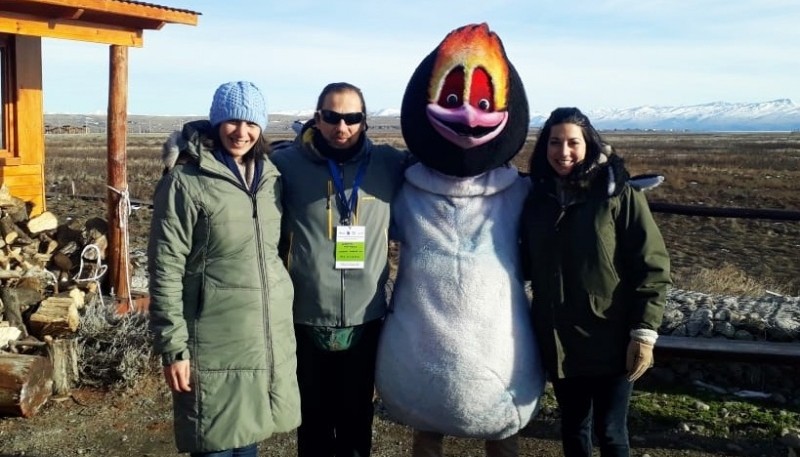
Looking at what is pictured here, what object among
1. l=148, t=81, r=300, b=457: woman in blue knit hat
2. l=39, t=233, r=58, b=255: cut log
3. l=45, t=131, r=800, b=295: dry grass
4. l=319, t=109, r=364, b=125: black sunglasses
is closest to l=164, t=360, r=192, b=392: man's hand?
l=148, t=81, r=300, b=457: woman in blue knit hat

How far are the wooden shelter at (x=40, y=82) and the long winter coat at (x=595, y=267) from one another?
3.97 meters

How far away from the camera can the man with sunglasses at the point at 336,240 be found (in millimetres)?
2807

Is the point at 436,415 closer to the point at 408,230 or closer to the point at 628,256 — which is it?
the point at 408,230

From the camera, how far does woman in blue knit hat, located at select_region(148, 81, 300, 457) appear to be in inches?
98.6

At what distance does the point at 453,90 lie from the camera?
114 inches

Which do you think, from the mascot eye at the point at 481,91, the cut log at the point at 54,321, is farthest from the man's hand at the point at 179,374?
the cut log at the point at 54,321

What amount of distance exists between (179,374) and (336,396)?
2.36 ft

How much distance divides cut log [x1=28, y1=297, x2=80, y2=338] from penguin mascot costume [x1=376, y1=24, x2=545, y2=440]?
296 centimetres

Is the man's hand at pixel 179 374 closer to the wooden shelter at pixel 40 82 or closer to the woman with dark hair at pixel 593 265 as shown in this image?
the woman with dark hair at pixel 593 265

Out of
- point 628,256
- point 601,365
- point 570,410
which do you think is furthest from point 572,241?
point 570,410

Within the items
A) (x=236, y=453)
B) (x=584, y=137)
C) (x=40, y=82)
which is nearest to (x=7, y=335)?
(x=40, y=82)

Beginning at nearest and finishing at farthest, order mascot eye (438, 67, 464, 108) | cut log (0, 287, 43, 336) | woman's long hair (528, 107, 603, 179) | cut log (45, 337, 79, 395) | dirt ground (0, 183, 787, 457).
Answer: woman's long hair (528, 107, 603, 179) → mascot eye (438, 67, 464, 108) → dirt ground (0, 183, 787, 457) → cut log (45, 337, 79, 395) → cut log (0, 287, 43, 336)

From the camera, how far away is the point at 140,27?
6.18 meters

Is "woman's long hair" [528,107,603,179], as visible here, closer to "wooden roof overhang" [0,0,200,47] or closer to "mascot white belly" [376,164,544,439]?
"mascot white belly" [376,164,544,439]
